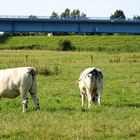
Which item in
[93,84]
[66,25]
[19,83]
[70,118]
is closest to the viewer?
[70,118]

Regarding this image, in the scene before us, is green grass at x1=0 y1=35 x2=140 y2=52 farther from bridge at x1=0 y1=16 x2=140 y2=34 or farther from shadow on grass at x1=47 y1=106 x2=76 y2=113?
shadow on grass at x1=47 y1=106 x2=76 y2=113

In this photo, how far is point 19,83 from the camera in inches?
651

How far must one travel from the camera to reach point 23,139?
11.4 metres

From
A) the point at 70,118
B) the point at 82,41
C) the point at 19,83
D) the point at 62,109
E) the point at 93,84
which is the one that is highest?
the point at 19,83

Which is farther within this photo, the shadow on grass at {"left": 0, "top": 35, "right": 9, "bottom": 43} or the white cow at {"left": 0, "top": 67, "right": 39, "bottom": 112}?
the shadow on grass at {"left": 0, "top": 35, "right": 9, "bottom": 43}

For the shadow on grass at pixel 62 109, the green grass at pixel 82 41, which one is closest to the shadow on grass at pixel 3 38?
the green grass at pixel 82 41

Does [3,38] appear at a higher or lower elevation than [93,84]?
lower

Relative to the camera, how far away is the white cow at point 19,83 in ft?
53.9

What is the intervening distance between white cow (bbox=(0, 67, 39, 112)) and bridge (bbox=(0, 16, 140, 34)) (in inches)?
3390

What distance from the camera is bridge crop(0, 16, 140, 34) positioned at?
104m

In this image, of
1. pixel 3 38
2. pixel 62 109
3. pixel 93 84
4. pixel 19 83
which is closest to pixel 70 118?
pixel 62 109

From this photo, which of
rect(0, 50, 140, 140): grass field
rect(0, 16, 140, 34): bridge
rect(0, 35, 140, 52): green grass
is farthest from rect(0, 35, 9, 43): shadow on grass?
rect(0, 50, 140, 140): grass field

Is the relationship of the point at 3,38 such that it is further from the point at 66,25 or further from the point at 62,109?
the point at 62,109

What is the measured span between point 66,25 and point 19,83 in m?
92.2
